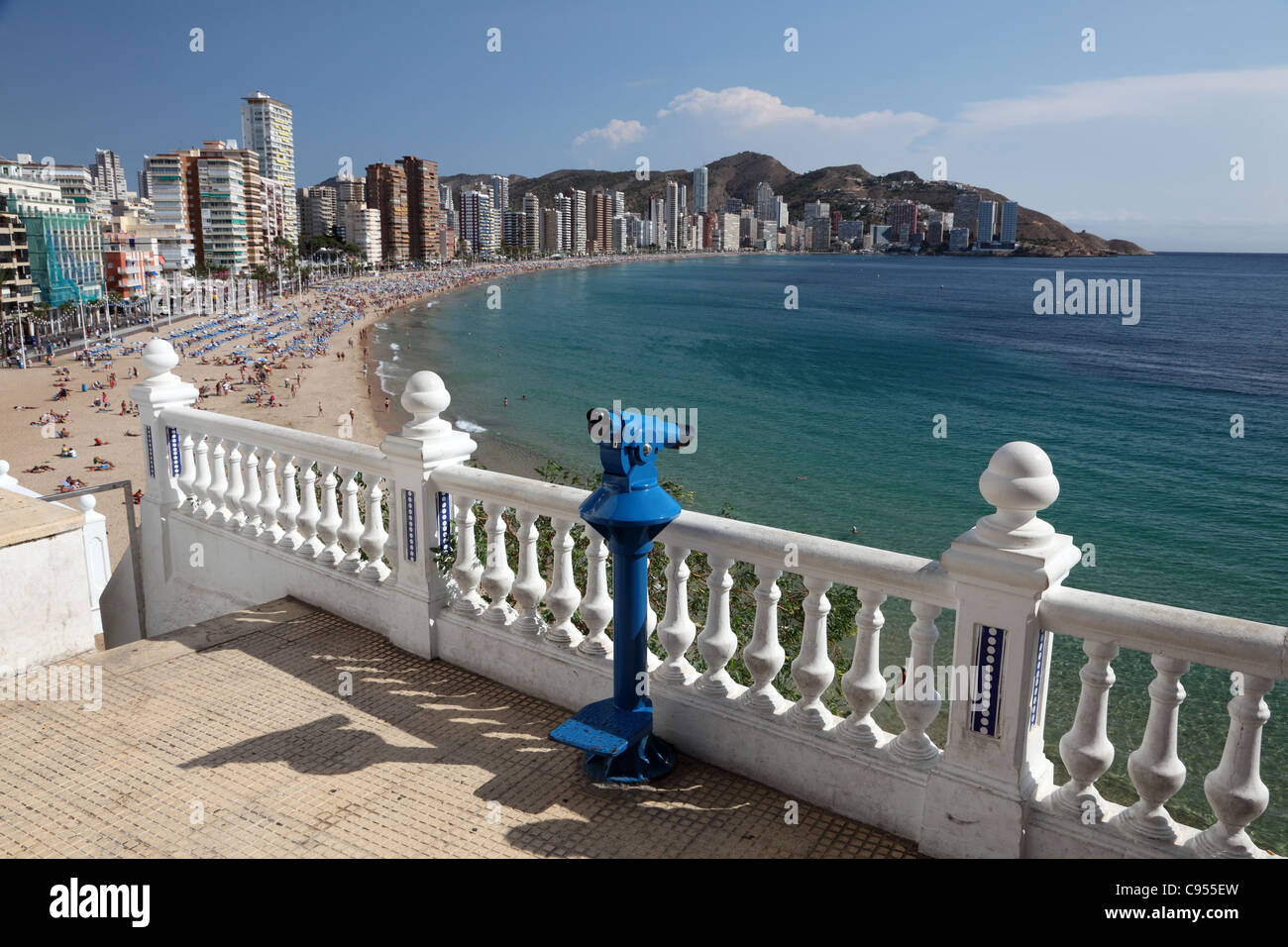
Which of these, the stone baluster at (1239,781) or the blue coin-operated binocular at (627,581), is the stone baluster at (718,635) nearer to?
the blue coin-operated binocular at (627,581)

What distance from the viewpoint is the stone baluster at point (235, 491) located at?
21.1ft

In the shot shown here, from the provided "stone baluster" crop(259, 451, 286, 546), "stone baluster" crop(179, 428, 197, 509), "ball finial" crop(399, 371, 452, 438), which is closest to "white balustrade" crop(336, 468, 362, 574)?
"stone baluster" crop(259, 451, 286, 546)

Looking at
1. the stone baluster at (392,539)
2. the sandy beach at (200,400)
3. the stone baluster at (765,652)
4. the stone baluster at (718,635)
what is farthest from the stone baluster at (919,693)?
the sandy beach at (200,400)

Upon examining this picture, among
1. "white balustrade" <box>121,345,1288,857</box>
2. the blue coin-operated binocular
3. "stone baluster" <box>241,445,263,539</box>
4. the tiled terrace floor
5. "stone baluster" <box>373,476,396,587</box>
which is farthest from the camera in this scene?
"stone baluster" <box>241,445,263,539</box>

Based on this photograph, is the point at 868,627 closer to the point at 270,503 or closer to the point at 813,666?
the point at 813,666

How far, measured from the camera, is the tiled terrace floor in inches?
142

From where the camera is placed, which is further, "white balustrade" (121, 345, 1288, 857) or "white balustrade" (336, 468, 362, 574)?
"white balustrade" (336, 468, 362, 574)

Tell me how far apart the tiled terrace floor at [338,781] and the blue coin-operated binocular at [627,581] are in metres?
0.15

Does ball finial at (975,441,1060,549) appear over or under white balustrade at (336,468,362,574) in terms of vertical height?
over

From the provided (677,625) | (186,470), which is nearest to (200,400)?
(186,470)

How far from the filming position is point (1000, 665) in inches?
128

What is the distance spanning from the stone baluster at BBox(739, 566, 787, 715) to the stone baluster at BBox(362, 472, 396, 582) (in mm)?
2500

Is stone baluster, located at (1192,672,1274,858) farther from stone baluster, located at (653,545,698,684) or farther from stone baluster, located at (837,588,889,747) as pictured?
stone baluster, located at (653,545,698,684)

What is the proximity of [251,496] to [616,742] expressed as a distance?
145 inches
